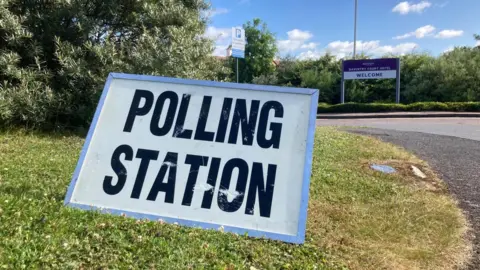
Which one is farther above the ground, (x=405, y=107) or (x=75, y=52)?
(x=75, y=52)

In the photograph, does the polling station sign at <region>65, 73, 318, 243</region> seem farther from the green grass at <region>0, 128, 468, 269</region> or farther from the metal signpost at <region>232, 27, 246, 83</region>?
the metal signpost at <region>232, 27, 246, 83</region>

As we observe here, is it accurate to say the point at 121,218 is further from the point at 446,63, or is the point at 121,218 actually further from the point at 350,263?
the point at 446,63

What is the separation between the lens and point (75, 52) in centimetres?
701

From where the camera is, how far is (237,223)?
8.84 feet

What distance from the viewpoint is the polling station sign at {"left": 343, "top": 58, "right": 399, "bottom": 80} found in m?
23.1

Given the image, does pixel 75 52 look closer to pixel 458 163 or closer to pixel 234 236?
pixel 234 236

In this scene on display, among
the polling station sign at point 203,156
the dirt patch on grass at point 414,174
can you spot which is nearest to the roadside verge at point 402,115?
the dirt patch on grass at point 414,174

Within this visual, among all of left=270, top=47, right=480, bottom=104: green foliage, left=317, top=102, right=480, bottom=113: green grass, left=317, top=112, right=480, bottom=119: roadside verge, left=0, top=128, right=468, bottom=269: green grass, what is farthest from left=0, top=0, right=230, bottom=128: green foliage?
left=270, top=47, right=480, bottom=104: green foliage

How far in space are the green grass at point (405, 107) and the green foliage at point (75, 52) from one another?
16301mm

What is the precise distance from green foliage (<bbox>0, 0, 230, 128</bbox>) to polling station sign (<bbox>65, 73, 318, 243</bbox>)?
14.0 ft

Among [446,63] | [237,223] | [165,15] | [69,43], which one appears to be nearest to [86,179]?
[237,223]

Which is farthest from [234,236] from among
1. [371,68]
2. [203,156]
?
[371,68]

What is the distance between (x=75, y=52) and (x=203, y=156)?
17.2ft

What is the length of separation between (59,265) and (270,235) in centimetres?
135
